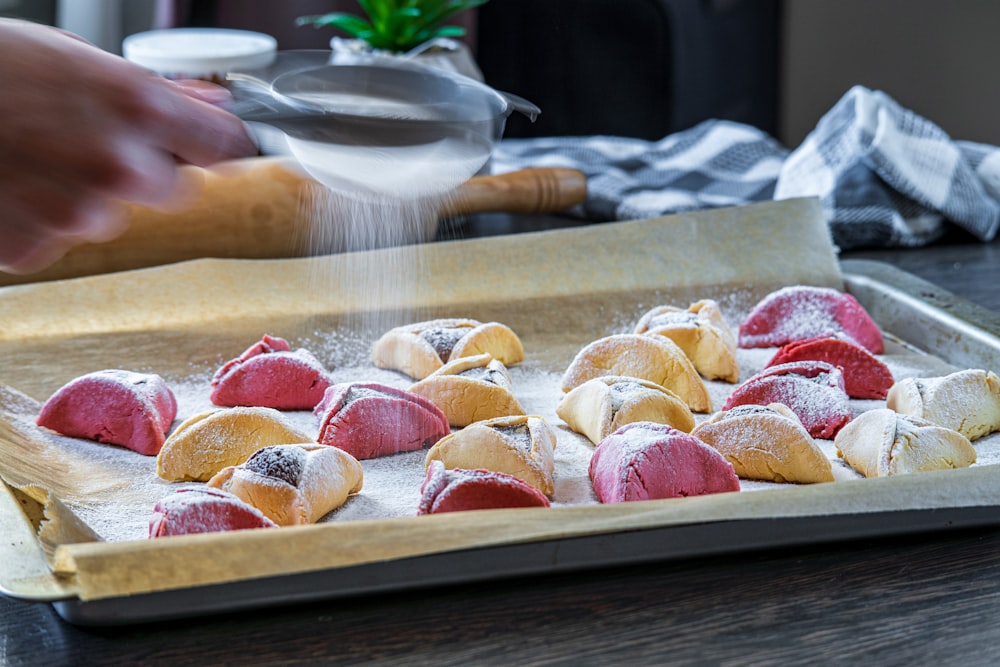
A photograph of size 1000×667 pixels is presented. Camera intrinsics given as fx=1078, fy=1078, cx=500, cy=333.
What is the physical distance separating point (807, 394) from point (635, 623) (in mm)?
496

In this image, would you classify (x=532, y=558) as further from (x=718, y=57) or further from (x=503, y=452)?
(x=718, y=57)

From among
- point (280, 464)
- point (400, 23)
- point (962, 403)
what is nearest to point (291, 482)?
point (280, 464)

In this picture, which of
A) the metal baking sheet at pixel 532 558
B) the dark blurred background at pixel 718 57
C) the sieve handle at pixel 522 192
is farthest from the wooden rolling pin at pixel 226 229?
the dark blurred background at pixel 718 57

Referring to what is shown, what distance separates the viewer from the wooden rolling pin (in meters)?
1.50

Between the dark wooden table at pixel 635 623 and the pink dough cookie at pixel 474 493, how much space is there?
0.26ft

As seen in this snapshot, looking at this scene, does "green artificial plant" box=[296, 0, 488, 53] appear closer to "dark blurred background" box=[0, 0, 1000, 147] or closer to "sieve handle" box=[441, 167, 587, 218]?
"sieve handle" box=[441, 167, 587, 218]

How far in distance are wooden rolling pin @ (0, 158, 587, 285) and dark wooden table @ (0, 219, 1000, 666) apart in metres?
0.79

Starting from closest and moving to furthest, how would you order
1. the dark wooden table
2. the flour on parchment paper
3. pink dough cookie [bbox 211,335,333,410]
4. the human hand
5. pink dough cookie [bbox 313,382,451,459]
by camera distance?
the dark wooden table
the human hand
the flour on parchment paper
pink dough cookie [bbox 313,382,451,459]
pink dough cookie [bbox 211,335,333,410]

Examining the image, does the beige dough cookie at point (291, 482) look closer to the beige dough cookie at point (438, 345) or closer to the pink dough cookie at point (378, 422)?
the pink dough cookie at point (378, 422)

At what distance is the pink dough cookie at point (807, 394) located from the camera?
1.11 metres

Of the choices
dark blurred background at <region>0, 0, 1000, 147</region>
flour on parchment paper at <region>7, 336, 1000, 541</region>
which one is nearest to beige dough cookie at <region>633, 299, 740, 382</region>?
flour on parchment paper at <region>7, 336, 1000, 541</region>

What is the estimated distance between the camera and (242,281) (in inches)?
57.8

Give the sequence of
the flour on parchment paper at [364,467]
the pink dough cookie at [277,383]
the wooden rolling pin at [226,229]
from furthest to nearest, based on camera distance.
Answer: the wooden rolling pin at [226,229] → the pink dough cookie at [277,383] → the flour on parchment paper at [364,467]

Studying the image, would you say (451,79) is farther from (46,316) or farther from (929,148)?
(929,148)
